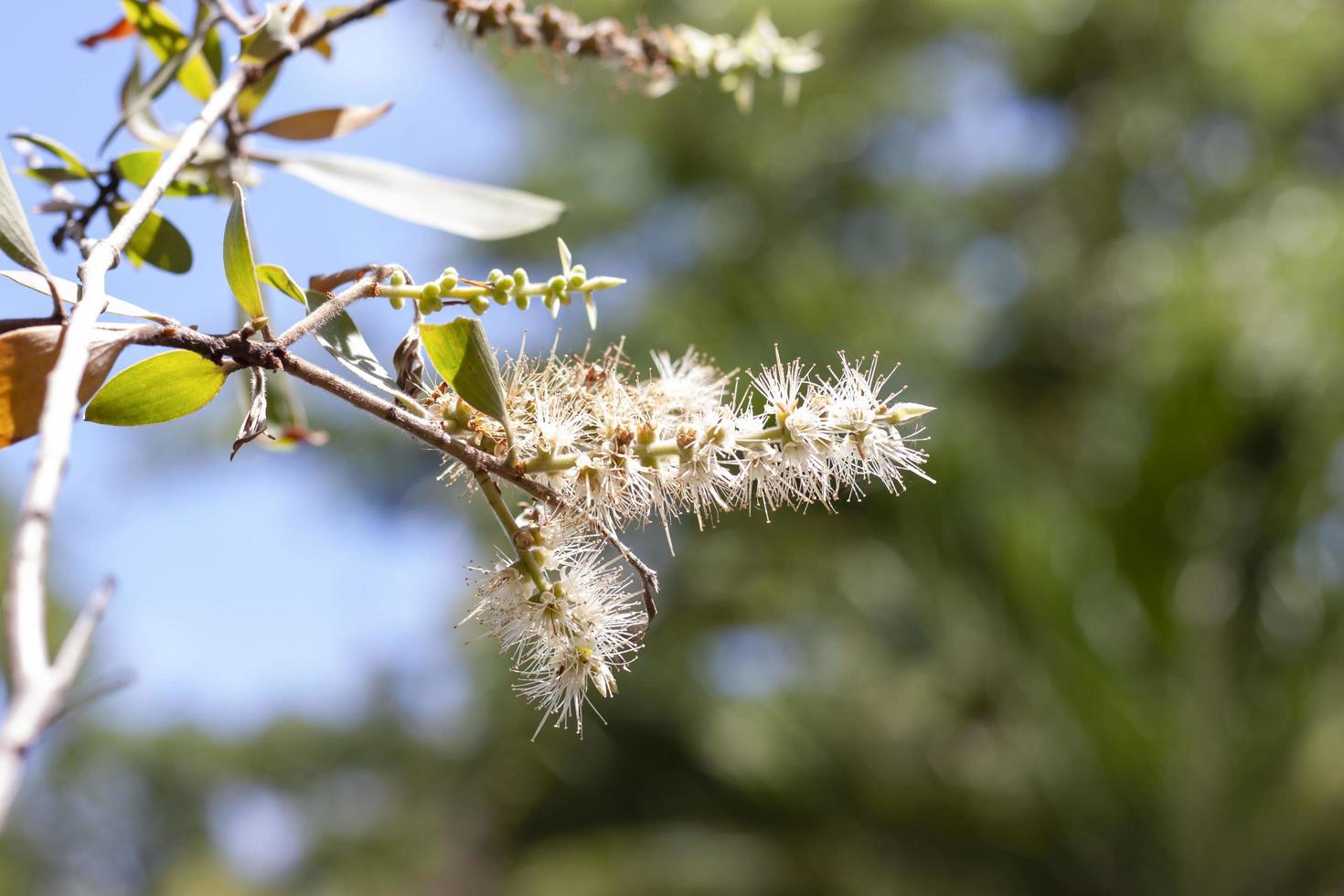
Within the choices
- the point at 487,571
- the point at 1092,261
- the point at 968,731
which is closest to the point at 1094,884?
the point at 968,731

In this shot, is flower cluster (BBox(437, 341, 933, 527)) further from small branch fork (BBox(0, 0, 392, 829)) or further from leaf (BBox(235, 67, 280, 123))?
leaf (BBox(235, 67, 280, 123))

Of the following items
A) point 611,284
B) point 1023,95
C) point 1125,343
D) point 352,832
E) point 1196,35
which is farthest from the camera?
point 352,832

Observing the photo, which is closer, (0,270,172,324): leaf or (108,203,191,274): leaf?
(0,270,172,324): leaf

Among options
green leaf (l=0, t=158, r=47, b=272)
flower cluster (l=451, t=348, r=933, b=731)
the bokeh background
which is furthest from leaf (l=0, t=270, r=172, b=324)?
the bokeh background

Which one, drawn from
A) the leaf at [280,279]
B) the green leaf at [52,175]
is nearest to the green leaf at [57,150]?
the green leaf at [52,175]

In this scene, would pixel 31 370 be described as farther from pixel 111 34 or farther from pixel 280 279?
pixel 111 34

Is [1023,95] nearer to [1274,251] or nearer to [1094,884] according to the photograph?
[1274,251]

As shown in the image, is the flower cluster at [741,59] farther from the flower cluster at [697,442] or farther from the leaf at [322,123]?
the flower cluster at [697,442]

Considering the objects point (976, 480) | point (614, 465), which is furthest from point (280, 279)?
point (976, 480)
